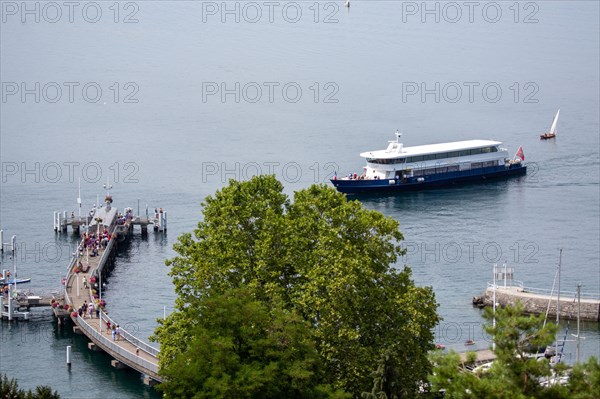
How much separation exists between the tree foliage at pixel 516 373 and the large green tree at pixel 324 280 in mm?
13781

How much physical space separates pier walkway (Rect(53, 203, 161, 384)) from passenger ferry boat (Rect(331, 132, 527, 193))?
28488mm

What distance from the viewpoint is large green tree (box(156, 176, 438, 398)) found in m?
55.8

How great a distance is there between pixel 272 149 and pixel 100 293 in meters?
55.0

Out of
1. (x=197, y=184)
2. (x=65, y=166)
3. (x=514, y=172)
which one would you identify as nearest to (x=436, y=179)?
(x=514, y=172)

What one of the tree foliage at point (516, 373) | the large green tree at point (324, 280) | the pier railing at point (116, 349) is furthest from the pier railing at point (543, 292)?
the tree foliage at point (516, 373)

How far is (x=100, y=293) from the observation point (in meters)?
84.9

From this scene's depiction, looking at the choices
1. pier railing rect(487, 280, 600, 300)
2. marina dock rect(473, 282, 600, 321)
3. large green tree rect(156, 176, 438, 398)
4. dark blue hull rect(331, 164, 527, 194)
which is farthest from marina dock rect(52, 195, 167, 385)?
pier railing rect(487, 280, 600, 300)

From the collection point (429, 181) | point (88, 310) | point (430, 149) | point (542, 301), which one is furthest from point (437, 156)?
point (88, 310)

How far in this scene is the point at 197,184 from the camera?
122188 millimetres

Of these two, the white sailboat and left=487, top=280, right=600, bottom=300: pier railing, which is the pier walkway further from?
the white sailboat

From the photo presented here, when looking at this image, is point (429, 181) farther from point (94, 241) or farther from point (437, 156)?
point (94, 241)

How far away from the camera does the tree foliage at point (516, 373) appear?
39.4 m

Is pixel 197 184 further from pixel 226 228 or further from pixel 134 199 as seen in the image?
pixel 226 228

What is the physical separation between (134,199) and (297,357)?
64995 millimetres
